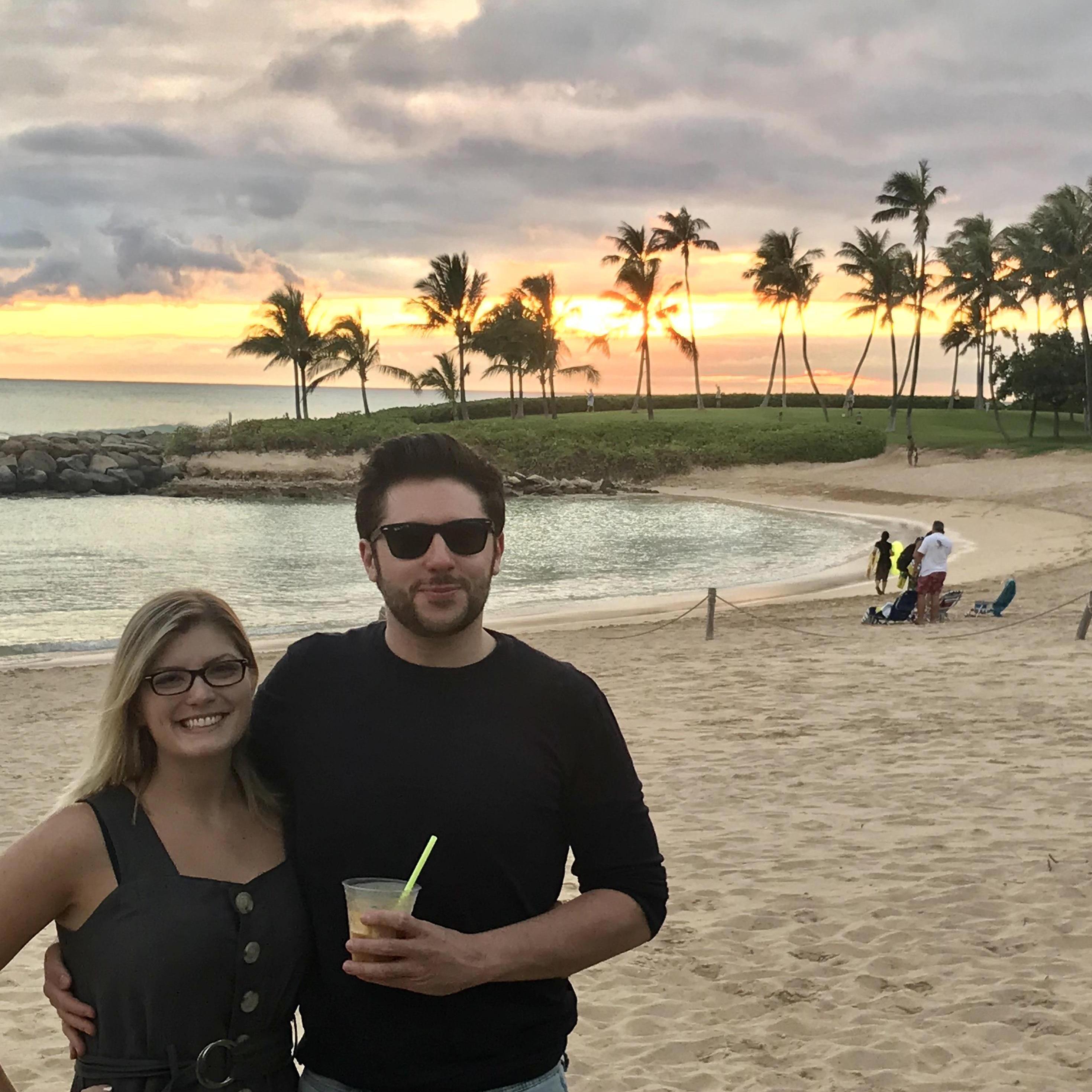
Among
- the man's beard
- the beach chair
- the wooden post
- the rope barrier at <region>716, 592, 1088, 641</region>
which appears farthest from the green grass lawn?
the man's beard

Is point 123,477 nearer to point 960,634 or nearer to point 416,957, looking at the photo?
point 960,634

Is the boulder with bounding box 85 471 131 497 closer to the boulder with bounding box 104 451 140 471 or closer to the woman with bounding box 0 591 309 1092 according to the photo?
the boulder with bounding box 104 451 140 471

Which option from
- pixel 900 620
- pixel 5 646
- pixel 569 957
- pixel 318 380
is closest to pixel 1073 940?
pixel 569 957

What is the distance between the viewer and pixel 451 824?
1858 millimetres

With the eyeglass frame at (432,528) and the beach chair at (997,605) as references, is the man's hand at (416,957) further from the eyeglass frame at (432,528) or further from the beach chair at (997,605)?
the beach chair at (997,605)

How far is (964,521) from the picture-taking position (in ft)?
111

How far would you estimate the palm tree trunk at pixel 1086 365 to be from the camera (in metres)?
47.7

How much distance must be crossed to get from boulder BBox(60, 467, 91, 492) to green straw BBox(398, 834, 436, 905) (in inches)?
2160

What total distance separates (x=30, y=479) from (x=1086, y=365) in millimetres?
46770

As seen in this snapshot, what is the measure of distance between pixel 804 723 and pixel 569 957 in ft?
26.0

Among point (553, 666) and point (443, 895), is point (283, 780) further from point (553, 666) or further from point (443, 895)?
point (553, 666)

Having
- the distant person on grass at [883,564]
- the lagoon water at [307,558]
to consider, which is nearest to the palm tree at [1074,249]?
the lagoon water at [307,558]

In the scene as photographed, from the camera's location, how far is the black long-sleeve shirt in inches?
73.2

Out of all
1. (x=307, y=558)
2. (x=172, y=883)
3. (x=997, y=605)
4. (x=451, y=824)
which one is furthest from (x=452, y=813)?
(x=307, y=558)
